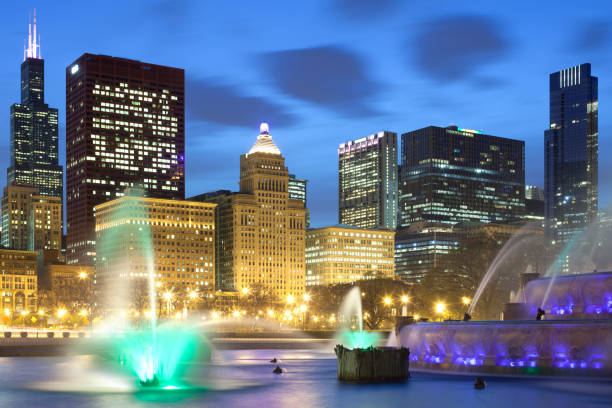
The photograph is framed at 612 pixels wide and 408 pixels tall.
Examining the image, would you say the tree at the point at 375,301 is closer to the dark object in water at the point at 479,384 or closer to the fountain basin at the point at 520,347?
the fountain basin at the point at 520,347

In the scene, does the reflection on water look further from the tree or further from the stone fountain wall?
the tree

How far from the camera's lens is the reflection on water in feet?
121

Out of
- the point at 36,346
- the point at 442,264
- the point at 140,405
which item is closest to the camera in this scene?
the point at 140,405

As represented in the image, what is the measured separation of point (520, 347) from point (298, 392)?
1265cm

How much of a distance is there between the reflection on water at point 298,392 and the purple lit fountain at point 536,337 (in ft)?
6.89

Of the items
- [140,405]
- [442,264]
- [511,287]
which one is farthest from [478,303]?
[140,405]

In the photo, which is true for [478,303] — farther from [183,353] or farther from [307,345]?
[183,353]

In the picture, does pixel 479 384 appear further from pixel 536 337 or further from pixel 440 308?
pixel 440 308

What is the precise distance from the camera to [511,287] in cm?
11088

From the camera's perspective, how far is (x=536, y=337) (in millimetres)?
45438

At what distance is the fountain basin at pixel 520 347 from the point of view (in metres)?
43.4

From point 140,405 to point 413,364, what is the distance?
809 inches

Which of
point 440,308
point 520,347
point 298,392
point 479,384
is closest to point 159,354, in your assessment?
point 298,392

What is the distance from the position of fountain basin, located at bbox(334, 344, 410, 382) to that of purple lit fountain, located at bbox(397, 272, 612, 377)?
5.01 meters
